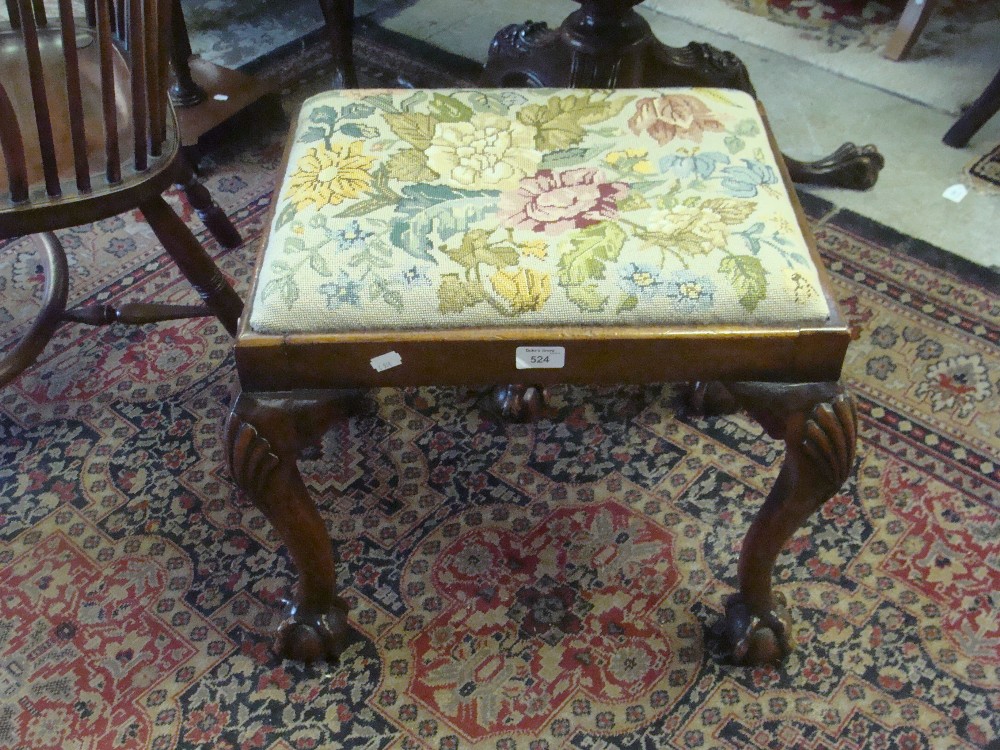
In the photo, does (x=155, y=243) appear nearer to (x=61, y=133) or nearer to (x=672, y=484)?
(x=61, y=133)

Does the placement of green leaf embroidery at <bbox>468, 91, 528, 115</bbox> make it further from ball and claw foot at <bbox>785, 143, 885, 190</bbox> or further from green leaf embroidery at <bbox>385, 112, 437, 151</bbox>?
ball and claw foot at <bbox>785, 143, 885, 190</bbox>

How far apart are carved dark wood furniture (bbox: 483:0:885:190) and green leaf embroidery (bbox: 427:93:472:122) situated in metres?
0.61

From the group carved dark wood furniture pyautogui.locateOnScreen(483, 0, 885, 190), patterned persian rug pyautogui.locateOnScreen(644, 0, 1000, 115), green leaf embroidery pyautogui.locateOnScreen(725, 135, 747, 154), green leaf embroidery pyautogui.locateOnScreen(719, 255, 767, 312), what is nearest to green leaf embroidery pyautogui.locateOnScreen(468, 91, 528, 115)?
green leaf embroidery pyautogui.locateOnScreen(725, 135, 747, 154)

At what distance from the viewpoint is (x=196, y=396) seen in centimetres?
144

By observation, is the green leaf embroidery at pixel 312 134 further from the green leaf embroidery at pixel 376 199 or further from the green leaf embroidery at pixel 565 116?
the green leaf embroidery at pixel 565 116

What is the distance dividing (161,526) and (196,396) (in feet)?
0.79

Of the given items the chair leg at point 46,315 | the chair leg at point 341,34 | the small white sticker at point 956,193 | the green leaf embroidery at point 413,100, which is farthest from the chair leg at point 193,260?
the small white sticker at point 956,193

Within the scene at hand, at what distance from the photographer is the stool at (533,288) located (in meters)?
0.85

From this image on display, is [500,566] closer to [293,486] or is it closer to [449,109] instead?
[293,486]

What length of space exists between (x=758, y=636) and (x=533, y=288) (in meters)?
0.53

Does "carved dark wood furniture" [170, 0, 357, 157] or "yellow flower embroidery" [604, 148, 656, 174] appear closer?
"yellow flower embroidery" [604, 148, 656, 174]

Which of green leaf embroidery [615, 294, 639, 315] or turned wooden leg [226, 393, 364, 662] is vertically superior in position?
green leaf embroidery [615, 294, 639, 315]

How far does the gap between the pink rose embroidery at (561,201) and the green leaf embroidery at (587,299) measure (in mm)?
77

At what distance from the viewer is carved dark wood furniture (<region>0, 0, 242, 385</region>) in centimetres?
101
